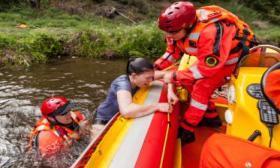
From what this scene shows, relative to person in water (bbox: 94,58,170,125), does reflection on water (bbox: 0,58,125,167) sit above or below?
below

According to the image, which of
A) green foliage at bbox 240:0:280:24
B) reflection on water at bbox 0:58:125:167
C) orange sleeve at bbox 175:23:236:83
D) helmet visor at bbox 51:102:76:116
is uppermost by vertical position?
green foliage at bbox 240:0:280:24

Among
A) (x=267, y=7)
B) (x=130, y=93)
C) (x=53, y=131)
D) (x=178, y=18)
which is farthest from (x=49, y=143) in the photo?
(x=267, y=7)

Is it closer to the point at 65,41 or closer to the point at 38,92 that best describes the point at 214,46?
the point at 38,92

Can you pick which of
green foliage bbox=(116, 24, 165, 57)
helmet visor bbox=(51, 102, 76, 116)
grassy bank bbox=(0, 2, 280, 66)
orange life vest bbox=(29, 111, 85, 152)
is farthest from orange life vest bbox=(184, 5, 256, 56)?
green foliage bbox=(116, 24, 165, 57)

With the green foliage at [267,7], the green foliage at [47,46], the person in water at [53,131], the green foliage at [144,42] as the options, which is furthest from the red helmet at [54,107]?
the green foliage at [267,7]

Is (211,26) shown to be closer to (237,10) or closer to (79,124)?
(79,124)

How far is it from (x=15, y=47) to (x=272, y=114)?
24.0 ft

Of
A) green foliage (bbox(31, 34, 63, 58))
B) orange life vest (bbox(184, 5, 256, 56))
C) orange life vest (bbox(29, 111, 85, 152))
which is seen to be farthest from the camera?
green foliage (bbox(31, 34, 63, 58))

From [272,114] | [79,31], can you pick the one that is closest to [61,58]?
[79,31]

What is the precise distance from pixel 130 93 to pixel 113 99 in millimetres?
396

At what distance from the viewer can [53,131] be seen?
13.9 feet

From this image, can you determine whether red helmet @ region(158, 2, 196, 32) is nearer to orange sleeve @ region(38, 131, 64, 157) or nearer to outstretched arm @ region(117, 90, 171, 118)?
outstretched arm @ region(117, 90, 171, 118)

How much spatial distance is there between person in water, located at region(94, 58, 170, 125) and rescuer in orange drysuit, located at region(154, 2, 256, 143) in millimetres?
295

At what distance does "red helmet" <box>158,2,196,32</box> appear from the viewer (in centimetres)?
356
